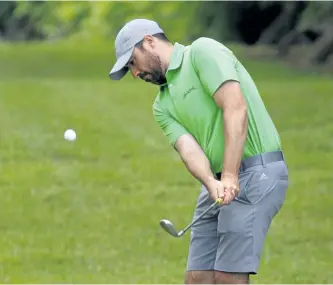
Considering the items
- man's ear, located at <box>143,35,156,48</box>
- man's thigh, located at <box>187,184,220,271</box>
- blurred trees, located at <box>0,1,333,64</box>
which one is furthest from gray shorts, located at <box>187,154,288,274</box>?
blurred trees, located at <box>0,1,333,64</box>

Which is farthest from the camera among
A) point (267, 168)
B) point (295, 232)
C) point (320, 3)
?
point (320, 3)

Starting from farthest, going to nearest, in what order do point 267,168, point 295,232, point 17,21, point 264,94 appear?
point 17,21, point 264,94, point 295,232, point 267,168

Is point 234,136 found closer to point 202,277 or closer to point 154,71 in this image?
point 154,71

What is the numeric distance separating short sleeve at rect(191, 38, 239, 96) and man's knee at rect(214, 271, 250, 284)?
906 mm

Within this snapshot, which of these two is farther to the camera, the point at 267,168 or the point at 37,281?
the point at 37,281

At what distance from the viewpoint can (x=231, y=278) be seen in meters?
5.31

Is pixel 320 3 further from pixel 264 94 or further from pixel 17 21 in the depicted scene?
pixel 17 21

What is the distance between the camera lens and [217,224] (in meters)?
5.52

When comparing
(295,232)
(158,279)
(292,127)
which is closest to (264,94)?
(292,127)

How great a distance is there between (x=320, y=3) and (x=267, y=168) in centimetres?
1886

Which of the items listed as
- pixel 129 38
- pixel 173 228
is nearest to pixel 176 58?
pixel 129 38

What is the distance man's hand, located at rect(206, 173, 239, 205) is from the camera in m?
5.08

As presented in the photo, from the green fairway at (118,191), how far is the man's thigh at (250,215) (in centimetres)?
280

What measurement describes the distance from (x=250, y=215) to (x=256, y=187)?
0.14 metres
